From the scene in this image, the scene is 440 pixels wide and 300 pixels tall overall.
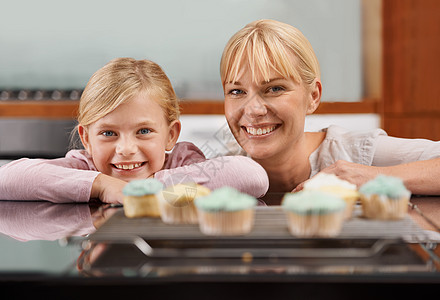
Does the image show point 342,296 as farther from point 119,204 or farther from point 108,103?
point 108,103

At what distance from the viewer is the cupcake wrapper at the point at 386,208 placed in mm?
724

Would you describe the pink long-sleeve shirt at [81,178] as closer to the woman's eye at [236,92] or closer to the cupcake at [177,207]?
the cupcake at [177,207]

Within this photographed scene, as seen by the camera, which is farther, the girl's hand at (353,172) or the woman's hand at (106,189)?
the girl's hand at (353,172)

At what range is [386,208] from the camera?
28.7 inches

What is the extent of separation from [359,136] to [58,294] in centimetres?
124

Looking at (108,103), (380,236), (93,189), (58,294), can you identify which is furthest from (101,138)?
(380,236)

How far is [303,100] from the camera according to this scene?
144 cm

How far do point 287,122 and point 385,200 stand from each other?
69cm

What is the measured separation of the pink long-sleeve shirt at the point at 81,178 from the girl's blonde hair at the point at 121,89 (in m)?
0.20

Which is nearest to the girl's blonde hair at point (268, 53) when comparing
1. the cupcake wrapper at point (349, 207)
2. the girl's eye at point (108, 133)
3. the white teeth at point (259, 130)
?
the white teeth at point (259, 130)

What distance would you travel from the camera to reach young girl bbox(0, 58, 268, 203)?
1.07 m

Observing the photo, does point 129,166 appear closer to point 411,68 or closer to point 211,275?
point 211,275

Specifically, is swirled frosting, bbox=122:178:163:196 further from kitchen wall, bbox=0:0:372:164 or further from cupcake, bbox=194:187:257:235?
kitchen wall, bbox=0:0:372:164

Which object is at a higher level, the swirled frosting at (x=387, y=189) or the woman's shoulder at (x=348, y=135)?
the swirled frosting at (x=387, y=189)
